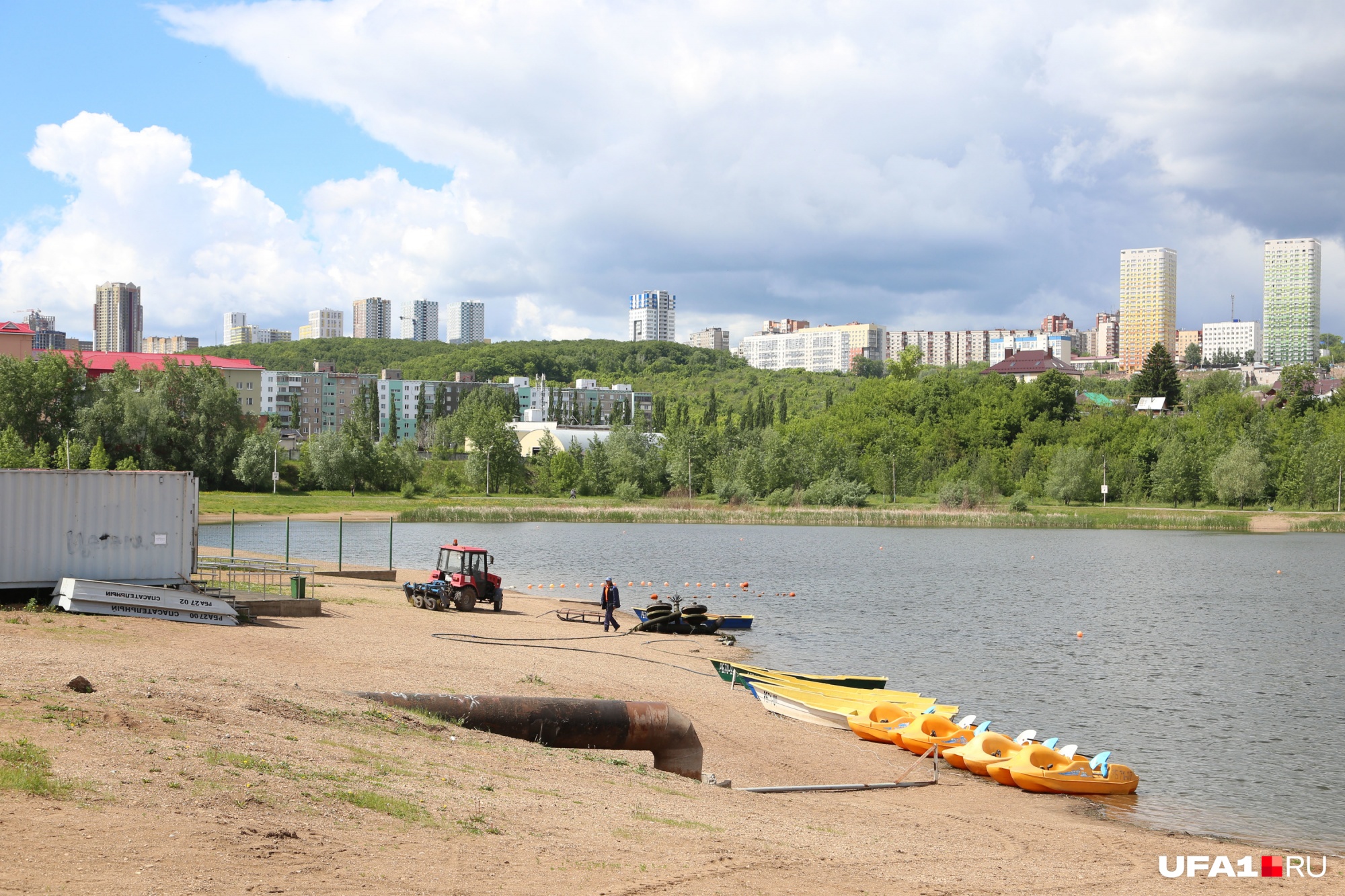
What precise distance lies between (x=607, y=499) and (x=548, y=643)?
9520cm

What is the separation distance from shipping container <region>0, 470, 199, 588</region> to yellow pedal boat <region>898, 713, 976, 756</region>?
1674cm

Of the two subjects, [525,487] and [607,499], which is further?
[525,487]

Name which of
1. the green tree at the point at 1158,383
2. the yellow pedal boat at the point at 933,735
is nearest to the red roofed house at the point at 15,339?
the yellow pedal boat at the point at 933,735

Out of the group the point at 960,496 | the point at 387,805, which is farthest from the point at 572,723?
the point at 960,496

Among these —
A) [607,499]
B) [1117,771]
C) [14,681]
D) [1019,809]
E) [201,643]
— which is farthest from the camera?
[607,499]

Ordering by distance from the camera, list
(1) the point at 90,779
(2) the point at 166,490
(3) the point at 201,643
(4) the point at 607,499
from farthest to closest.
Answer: (4) the point at 607,499 → (2) the point at 166,490 → (3) the point at 201,643 → (1) the point at 90,779

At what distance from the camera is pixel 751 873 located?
32.7ft

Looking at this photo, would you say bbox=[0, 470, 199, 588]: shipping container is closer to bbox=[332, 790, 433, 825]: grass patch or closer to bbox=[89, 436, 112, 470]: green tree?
bbox=[332, 790, 433, 825]: grass patch

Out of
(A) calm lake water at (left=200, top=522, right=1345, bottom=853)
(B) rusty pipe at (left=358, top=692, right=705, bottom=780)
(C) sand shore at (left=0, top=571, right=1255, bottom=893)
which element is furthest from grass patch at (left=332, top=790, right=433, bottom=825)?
(A) calm lake water at (left=200, top=522, right=1345, bottom=853)

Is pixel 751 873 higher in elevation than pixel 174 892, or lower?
lower

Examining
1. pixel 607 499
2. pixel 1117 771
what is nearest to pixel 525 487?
pixel 607 499

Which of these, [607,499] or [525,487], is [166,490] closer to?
[607,499]

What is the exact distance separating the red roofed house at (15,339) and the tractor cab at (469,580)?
12643 centimetres

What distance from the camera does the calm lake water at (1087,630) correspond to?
18875 mm
